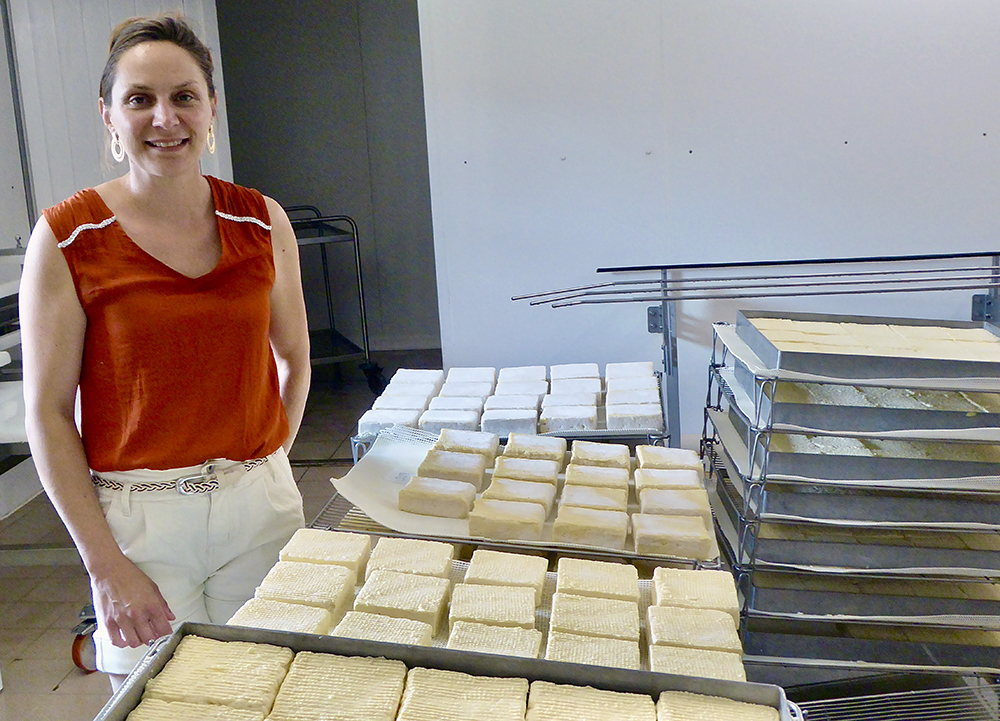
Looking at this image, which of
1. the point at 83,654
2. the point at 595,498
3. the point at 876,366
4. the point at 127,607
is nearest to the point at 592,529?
the point at 595,498

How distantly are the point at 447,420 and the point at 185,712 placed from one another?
1574mm

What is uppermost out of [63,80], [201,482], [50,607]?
[63,80]

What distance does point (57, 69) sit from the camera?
13.1 feet

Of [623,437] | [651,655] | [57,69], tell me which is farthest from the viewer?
[57,69]

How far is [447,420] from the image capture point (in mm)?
2564

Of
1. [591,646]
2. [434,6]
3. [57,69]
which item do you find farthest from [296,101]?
[591,646]

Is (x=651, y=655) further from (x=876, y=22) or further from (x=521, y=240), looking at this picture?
(x=876, y=22)

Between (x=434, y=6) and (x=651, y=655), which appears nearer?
(x=651, y=655)

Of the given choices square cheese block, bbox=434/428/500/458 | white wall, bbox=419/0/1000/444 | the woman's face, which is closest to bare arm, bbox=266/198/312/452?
the woman's face

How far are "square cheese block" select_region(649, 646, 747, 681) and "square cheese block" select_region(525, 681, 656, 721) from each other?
12 centimetres

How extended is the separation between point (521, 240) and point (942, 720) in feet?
8.11

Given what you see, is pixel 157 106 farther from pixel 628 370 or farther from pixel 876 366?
pixel 628 370

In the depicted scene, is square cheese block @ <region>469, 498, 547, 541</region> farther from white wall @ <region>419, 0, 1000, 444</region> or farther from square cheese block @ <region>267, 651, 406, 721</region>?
white wall @ <region>419, 0, 1000, 444</region>

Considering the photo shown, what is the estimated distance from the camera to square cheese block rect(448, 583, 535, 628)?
51.0 inches
